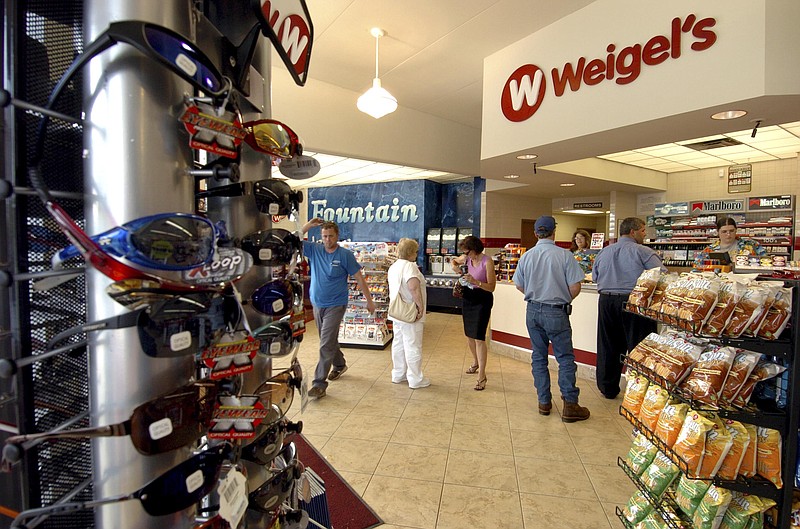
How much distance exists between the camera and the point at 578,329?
16.3 feet

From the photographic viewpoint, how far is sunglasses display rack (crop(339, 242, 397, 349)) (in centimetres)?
629

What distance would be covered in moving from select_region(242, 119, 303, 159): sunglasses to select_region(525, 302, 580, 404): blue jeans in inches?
126

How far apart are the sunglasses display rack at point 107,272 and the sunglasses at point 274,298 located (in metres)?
0.14

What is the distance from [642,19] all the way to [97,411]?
13.8 feet

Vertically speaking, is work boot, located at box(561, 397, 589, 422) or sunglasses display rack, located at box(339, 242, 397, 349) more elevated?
sunglasses display rack, located at box(339, 242, 397, 349)

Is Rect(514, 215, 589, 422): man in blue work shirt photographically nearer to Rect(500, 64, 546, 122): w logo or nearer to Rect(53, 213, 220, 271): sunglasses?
Rect(500, 64, 546, 122): w logo

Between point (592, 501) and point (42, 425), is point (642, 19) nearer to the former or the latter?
point (592, 501)

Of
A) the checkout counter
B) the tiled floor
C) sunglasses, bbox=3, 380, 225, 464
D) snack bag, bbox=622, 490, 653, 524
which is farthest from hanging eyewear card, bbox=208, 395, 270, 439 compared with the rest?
the checkout counter

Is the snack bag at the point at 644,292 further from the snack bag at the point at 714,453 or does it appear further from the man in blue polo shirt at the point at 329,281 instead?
the man in blue polo shirt at the point at 329,281

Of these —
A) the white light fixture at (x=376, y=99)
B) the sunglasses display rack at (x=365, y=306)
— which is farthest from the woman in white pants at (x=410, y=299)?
the sunglasses display rack at (x=365, y=306)

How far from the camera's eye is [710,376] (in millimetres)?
1490

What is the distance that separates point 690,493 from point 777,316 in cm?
74

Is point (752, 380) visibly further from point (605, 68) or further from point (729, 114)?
point (605, 68)

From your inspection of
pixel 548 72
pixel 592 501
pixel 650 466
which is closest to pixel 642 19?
pixel 548 72
